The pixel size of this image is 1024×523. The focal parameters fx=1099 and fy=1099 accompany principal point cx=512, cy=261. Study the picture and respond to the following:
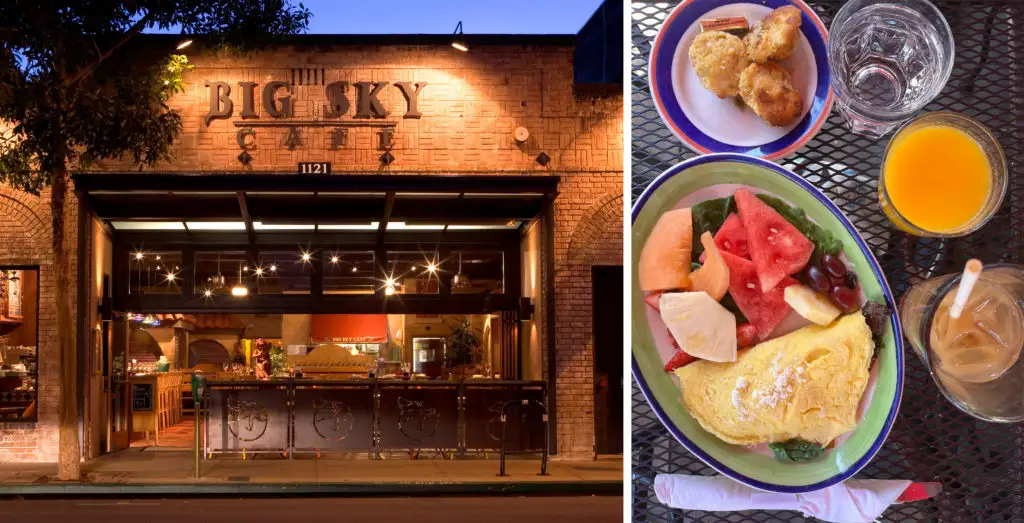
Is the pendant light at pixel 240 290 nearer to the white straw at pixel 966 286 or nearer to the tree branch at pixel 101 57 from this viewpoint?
the tree branch at pixel 101 57

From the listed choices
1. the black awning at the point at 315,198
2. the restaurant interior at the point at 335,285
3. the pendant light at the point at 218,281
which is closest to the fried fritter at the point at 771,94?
the restaurant interior at the point at 335,285

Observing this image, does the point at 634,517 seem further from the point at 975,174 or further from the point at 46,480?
the point at 46,480

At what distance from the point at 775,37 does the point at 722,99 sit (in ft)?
0.49

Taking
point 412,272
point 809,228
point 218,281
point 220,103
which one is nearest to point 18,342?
point 218,281

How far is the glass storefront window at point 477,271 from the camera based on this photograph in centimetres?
1828

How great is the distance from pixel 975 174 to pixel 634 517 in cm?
87

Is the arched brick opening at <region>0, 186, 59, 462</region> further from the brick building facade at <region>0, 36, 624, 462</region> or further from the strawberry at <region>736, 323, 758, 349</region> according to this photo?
the strawberry at <region>736, 323, 758, 349</region>

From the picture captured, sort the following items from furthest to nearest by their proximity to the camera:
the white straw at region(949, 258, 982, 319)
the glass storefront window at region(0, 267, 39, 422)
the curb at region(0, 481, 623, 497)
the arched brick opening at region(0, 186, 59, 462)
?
1. the glass storefront window at region(0, 267, 39, 422)
2. the arched brick opening at region(0, 186, 59, 462)
3. the curb at region(0, 481, 623, 497)
4. the white straw at region(949, 258, 982, 319)

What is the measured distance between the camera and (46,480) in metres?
14.0

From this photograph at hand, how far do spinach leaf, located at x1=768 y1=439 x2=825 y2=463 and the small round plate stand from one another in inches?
20.9

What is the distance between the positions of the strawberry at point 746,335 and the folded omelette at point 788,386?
0.02 metres

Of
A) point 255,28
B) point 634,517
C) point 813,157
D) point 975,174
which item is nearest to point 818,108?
point 813,157

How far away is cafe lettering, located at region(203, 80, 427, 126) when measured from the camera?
53.8 ft

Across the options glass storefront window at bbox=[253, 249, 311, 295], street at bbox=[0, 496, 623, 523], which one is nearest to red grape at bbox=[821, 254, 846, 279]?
street at bbox=[0, 496, 623, 523]
